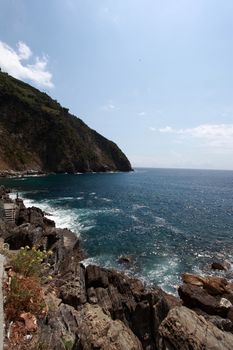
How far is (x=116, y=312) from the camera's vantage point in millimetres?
15625

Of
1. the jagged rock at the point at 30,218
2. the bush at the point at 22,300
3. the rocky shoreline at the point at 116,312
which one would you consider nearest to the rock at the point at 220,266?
the rocky shoreline at the point at 116,312

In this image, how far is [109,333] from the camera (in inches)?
387

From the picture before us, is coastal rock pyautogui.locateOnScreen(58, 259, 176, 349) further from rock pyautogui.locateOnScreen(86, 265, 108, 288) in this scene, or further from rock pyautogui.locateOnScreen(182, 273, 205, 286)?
rock pyautogui.locateOnScreen(182, 273, 205, 286)

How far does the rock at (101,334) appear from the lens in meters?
8.87

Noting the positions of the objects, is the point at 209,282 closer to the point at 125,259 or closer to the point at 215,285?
the point at 215,285

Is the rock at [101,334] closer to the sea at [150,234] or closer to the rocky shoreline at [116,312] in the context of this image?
the rocky shoreline at [116,312]

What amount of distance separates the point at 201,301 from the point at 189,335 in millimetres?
12571

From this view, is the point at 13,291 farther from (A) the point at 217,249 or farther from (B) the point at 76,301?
(A) the point at 217,249

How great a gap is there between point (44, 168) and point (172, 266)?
111 m

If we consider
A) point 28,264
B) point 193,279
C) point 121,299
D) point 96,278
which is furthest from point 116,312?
point 193,279

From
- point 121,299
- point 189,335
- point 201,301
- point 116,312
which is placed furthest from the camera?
point 201,301

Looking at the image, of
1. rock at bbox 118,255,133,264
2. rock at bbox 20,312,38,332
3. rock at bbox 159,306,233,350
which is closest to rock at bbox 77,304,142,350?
rock at bbox 159,306,233,350

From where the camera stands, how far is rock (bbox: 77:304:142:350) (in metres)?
8.87

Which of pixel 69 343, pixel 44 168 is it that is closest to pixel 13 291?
pixel 69 343
